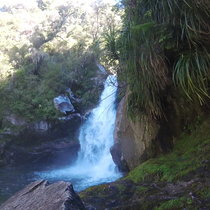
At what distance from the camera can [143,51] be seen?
20.7 feet

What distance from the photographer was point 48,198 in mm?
3338

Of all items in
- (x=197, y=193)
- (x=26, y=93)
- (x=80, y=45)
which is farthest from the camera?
(x=80, y=45)

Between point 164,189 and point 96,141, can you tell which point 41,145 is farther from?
point 164,189

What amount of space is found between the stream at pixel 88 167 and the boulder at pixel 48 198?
8.11 m

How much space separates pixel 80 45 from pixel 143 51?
2136cm

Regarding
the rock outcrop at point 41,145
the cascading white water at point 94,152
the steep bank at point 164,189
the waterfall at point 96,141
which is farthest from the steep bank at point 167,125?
the rock outcrop at point 41,145

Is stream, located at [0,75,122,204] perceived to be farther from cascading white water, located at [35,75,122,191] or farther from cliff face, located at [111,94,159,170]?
cliff face, located at [111,94,159,170]

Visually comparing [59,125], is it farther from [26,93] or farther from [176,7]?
[176,7]

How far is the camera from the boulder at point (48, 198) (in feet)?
9.60

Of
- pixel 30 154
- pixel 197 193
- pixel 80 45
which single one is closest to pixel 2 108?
pixel 30 154

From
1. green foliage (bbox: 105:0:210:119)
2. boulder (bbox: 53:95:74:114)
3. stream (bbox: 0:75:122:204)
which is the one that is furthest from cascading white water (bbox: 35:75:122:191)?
green foliage (bbox: 105:0:210:119)

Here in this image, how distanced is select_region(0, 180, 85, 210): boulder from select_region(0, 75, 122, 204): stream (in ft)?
26.6

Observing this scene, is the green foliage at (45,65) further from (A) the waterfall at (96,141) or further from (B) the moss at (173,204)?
(B) the moss at (173,204)

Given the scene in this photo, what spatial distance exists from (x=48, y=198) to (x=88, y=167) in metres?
14.1
